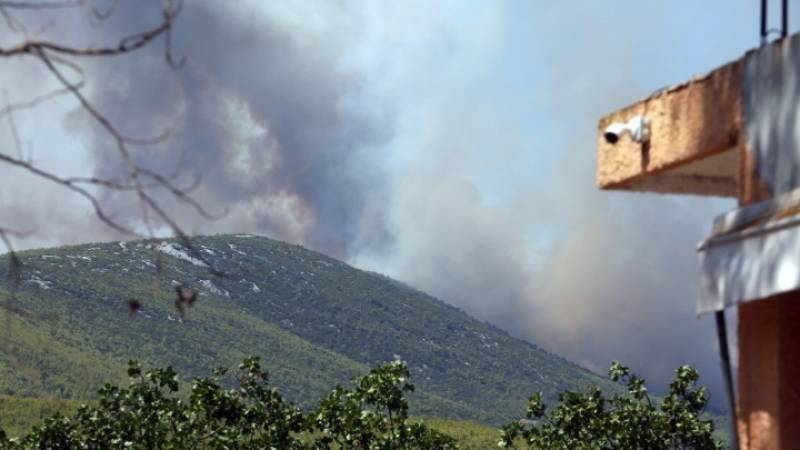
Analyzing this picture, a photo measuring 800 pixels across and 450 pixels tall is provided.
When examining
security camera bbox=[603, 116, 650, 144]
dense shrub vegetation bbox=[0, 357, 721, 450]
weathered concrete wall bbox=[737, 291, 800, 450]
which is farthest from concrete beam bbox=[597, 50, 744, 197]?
dense shrub vegetation bbox=[0, 357, 721, 450]

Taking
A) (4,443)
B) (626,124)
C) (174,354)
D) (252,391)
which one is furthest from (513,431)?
(174,354)

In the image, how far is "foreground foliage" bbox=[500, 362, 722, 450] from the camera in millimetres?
26609

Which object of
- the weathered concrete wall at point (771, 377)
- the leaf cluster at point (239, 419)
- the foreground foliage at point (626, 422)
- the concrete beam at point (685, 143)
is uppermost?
the foreground foliage at point (626, 422)

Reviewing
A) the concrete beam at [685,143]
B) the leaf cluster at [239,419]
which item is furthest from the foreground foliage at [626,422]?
the concrete beam at [685,143]

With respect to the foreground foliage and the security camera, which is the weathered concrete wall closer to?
the security camera

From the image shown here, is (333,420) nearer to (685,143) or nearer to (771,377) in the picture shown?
(685,143)

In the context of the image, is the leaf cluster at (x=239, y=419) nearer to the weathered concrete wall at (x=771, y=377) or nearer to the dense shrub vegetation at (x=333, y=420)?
the dense shrub vegetation at (x=333, y=420)

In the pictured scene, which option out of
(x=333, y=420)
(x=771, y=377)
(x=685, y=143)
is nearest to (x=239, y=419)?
(x=333, y=420)

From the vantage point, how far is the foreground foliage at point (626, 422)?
2661 cm

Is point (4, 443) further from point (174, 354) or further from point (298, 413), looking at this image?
point (174, 354)

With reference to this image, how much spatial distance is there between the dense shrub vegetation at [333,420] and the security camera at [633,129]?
16.5m

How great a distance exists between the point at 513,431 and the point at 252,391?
199 inches

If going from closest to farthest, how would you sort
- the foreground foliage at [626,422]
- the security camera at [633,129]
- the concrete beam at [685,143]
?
1. the concrete beam at [685,143]
2. the security camera at [633,129]
3. the foreground foliage at [626,422]

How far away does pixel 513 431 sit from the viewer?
26297 millimetres
